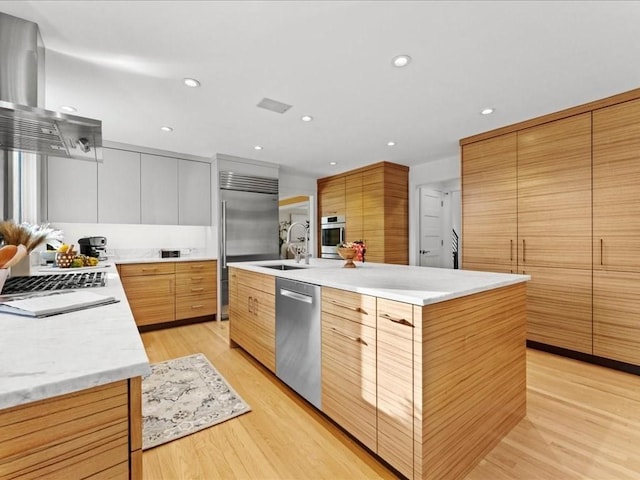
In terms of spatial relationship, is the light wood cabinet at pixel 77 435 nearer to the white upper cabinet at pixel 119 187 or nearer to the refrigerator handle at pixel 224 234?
the refrigerator handle at pixel 224 234

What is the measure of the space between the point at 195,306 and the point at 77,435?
3.77 metres

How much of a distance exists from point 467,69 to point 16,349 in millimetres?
2686

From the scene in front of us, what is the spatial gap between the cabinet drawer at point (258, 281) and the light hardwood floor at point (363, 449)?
2.42ft

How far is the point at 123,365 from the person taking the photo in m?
0.61

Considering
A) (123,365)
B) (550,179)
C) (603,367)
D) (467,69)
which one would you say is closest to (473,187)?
(550,179)

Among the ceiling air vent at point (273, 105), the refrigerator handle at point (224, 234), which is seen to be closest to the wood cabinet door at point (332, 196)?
the refrigerator handle at point (224, 234)

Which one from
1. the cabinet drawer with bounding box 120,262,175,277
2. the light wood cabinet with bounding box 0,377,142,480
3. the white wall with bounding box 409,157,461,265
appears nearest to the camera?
the light wood cabinet with bounding box 0,377,142,480

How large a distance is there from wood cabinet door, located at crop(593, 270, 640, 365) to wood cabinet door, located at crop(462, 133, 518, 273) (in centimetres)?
72

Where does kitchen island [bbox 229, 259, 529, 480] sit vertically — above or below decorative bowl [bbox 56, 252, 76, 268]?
below

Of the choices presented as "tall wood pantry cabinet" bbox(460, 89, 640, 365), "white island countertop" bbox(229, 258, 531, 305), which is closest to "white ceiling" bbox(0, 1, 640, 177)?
"tall wood pantry cabinet" bbox(460, 89, 640, 365)

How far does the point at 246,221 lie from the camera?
449cm

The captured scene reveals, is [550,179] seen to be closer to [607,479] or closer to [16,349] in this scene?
[607,479]

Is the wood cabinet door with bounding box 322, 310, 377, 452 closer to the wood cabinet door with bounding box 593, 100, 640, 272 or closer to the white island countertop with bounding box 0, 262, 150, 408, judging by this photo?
the white island countertop with bounding box 0, 262, 150, 408

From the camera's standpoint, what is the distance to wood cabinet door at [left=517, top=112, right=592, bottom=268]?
9.00ft
